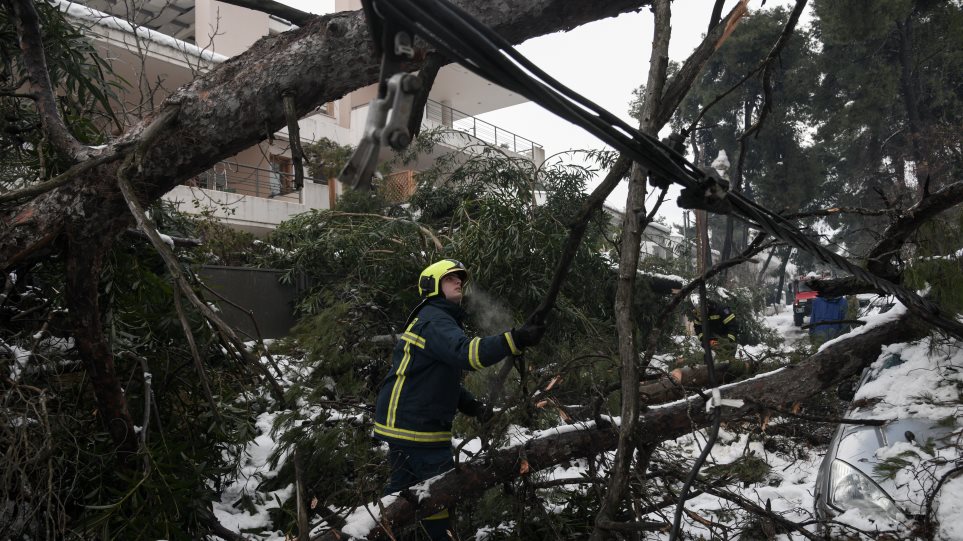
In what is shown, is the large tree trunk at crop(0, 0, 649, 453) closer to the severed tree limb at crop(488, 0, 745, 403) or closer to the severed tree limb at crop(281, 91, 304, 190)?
the severed tree limb at crop(281, 91, 304, 190)

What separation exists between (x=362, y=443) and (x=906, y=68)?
1911cm

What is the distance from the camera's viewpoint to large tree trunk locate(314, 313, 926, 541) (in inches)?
126

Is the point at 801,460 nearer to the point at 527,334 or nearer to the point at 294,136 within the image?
the point at 527,334

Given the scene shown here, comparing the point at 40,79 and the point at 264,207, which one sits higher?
the point at 40,79

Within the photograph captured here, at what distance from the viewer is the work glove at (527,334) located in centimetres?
301

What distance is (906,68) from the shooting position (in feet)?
57.7

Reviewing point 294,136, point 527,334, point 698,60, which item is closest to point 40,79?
point 294,136

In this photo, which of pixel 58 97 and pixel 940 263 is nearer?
pixel 940 263

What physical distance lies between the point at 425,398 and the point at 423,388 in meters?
0.06

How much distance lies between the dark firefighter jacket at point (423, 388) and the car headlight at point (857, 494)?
1.83m

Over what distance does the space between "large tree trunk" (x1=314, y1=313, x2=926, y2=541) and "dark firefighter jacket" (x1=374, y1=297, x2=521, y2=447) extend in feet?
1.18

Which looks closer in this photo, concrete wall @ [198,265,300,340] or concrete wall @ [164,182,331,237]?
concrete wall @ [198,265,300,340]

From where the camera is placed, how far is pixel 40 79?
3.04 m

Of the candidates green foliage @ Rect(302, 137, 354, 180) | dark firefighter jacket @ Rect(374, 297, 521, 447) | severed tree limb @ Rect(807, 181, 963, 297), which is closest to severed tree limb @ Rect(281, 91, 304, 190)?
dark firefighter jacket @ Rect(374, 297, 521, 447)
